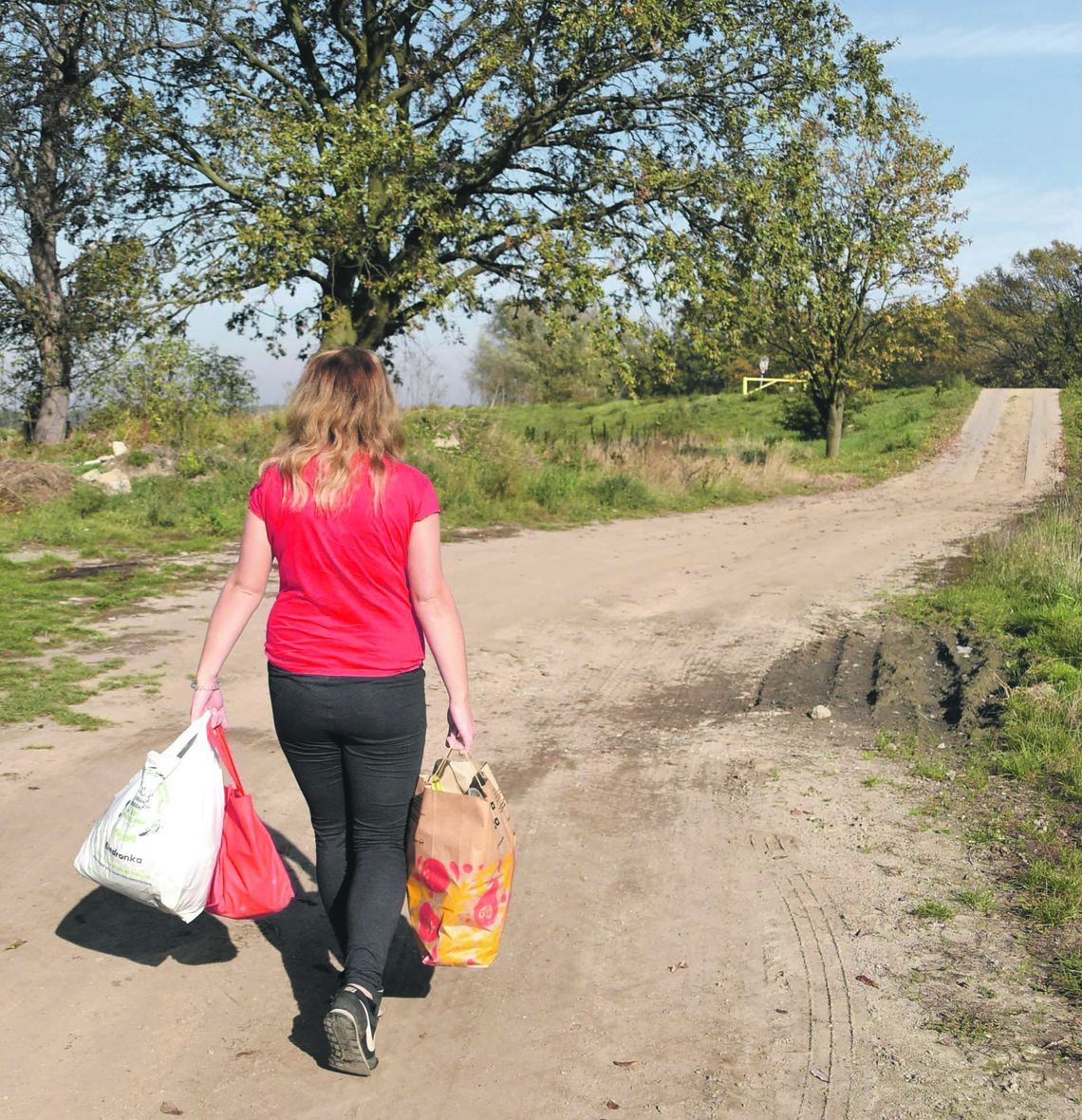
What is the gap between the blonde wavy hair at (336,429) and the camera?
3.01m

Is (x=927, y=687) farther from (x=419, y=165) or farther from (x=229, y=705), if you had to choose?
(x=419, y=165)

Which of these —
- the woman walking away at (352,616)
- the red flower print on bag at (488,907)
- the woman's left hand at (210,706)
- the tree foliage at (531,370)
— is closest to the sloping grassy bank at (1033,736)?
the red flower print on bag at (488,907)

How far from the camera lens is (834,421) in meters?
27.9

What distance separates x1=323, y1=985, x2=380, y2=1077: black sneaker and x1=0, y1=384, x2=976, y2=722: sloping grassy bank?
12.3ft

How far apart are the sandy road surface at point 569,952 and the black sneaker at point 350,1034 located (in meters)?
0.08

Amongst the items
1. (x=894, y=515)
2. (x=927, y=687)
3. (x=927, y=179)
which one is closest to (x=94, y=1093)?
(x=927, y=687)

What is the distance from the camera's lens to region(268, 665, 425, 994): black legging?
3.05m

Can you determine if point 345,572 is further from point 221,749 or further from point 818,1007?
point 818,1007

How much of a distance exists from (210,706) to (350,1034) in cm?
103

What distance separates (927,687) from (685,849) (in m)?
3.28

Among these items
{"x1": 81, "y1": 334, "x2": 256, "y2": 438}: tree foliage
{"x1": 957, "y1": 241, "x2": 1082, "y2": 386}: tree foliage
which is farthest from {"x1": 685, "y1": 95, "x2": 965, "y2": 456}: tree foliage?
{"x1": 957, "y1": 241, "x2": 1082, "y2": 386}: tree foliage

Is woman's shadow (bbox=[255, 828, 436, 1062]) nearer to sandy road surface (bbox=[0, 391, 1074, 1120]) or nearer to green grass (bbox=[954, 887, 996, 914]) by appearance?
sandy road surface (bbox=[0, 391, 1074, 1120])

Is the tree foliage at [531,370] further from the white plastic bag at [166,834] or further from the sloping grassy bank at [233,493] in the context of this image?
the white plastic bag at [166,834]

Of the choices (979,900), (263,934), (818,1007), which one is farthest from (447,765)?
(979,900)
